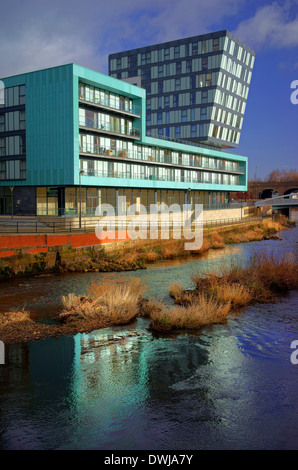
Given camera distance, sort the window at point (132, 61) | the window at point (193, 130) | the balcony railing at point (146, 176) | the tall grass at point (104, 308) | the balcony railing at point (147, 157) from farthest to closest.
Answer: the window at point (132, 61) → the window at point (193, 130) → the balcony railing at point (146, 176) → the balcony railing at point (147, 157) → the tall grass at point (104, 308)

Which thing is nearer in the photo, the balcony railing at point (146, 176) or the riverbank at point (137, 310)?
the riverbank at point (137, 310)

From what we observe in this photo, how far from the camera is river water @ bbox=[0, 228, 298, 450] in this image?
856cm

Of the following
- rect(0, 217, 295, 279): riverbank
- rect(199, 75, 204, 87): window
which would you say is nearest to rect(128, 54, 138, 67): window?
rect(199, 75, 204, 87): window

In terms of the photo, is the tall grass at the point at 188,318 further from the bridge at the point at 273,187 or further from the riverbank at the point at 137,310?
the bridge at the point at 273,187

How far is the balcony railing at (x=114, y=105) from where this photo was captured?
1904 inches

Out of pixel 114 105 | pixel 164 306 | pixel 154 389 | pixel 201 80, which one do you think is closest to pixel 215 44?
pixel 201 80

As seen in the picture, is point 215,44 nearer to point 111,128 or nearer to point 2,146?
point 111,128

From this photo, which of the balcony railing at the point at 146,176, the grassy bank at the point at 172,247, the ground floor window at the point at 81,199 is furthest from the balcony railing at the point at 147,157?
the grassy bank at the point at 172,247

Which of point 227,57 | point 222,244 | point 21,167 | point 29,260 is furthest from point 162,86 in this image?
point 29,260

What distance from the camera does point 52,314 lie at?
1705 cm

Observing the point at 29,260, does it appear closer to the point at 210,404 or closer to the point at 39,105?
→ the point at 210,404

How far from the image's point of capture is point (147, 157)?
5916 cm

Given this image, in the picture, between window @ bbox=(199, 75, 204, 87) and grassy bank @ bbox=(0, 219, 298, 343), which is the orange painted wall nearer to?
grassy bank @ bbox=(0, 219, 298, 343)

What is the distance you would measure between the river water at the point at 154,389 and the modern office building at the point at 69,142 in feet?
96.7
